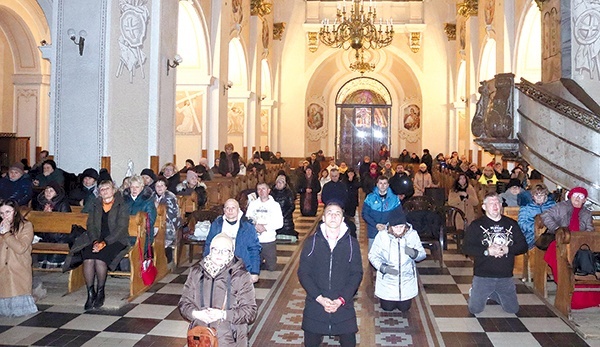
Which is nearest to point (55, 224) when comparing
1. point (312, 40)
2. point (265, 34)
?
point (265, 34)

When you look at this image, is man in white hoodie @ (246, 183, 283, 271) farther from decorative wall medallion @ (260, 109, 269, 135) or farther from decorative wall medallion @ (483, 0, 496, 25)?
decorative wall medallion @ (260, 109, 269, 135)

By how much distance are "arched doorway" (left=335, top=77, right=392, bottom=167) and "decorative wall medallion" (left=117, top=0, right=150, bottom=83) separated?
1958 cm

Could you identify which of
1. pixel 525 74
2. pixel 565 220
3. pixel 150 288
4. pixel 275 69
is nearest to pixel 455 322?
pixel 565 220

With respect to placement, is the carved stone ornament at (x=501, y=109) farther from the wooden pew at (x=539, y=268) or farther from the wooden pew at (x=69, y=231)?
the wooden pew at (x=69, y=231)

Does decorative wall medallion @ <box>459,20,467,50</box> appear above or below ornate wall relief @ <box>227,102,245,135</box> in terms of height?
above

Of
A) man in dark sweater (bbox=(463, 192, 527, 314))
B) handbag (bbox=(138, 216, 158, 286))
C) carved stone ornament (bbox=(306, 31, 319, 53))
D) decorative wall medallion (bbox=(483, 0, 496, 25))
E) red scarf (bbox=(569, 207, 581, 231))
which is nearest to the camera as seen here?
man in dark sweater (bbox=(463, 192, 527, 314))

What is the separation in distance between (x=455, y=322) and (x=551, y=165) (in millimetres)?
3905

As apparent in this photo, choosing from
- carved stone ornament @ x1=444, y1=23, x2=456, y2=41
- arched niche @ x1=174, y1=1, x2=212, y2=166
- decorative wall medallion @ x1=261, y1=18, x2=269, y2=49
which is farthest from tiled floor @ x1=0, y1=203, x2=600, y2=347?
carved stone ornament @ x1=444, y1=23, x2=456, y2=41

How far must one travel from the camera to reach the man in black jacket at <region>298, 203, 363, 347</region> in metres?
4.71

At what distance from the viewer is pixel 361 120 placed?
30562 mm

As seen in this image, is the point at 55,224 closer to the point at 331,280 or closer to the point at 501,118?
the point at 331,280

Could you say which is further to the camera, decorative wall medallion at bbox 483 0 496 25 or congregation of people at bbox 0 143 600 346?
decorative wall medallion at bbox 483 0 496 25

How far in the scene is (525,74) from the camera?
55.1ft

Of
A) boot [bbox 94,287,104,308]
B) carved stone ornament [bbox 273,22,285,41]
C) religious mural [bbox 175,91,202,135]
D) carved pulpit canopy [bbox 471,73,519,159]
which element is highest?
carved stone ornament [bbox 273,22,285,41]
